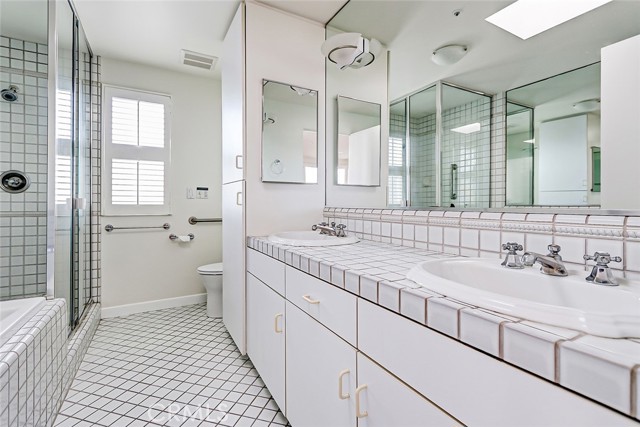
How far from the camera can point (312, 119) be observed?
80.4 inches

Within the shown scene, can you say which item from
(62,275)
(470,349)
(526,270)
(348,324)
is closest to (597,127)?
(526,270)

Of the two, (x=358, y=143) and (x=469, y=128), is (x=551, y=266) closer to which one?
(x=469, y=128)

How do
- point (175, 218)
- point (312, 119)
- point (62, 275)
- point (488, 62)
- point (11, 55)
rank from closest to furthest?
point (488, 62) → point (62, 275) → point (312, 119) → point (11, 55) → point (175, 218)

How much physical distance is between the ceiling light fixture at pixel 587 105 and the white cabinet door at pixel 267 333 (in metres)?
1.22

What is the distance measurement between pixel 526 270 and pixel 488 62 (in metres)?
0.81

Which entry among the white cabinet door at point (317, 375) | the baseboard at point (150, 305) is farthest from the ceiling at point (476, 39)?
the baseboard at point (150, 305)

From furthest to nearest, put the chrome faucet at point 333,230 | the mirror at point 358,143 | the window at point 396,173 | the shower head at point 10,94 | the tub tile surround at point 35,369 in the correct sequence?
1. the shower head at point 10,94
2. the mirror at point 358,143
3. the chrome faucet at point 333,230
4. the window at point 396,173
5. the tub tile surround at point 35,369

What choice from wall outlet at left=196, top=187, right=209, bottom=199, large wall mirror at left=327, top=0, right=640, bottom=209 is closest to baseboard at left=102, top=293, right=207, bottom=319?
wall outlet at left=196, top=187, right=209, bottom=199

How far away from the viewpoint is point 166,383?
1.68 meters

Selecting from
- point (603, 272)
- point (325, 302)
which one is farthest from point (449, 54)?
point (325, 302)

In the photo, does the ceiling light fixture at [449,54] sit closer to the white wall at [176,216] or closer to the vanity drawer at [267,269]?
the vanity drawer at [267,269]

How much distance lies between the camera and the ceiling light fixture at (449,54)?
1.27 metres

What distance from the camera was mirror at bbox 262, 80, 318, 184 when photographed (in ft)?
6.26

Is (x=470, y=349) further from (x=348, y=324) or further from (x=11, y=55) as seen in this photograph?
(x=11, y=55)
